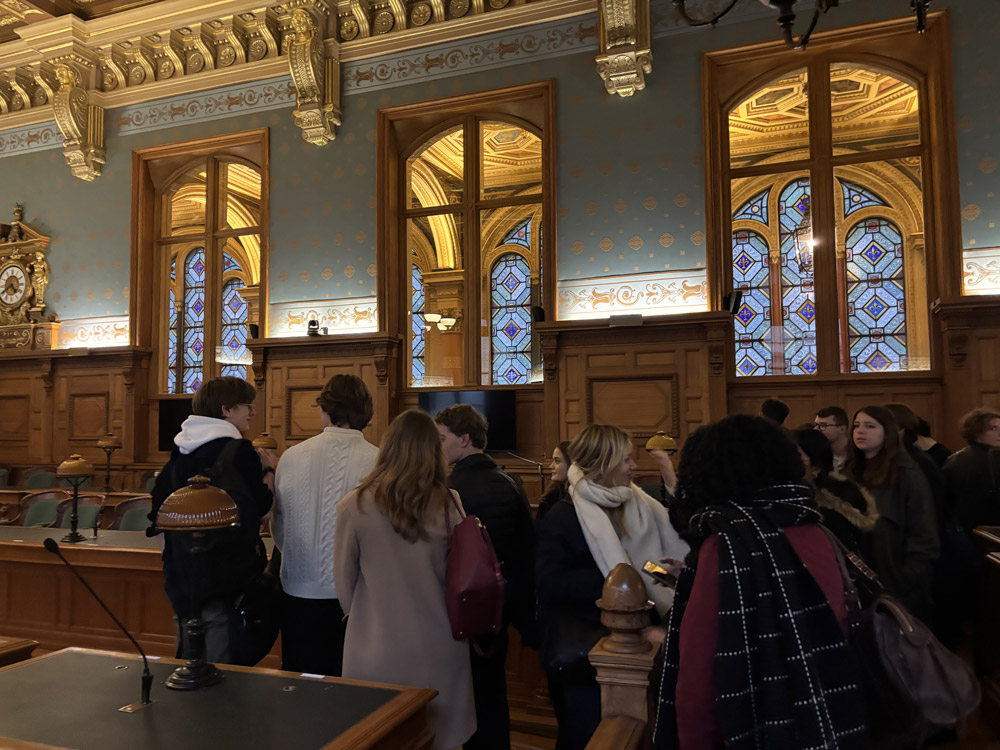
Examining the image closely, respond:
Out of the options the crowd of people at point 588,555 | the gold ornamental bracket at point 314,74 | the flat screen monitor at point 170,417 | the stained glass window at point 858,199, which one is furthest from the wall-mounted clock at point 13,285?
the stained glass window at point 858,199

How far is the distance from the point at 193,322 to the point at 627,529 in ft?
32.1

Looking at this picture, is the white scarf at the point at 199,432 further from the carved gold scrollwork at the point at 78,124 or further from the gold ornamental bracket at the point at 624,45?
the carved gold scrollwork at the point at 78,124

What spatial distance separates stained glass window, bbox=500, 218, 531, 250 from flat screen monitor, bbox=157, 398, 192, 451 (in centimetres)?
470

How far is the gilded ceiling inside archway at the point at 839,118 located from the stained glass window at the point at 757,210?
3.45 ft

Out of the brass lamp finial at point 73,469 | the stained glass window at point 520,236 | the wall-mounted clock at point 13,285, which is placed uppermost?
the stained glass window at point 520,236

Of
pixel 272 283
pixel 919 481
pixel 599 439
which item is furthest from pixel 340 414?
pixel 272 283

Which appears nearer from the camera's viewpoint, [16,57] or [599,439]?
[599,439]

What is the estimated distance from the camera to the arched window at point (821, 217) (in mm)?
7184

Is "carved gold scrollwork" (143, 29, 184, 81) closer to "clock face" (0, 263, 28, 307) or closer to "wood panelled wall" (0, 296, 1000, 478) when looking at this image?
"clock face" (0, 263, 28, 307)

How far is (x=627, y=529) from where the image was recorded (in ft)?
8.13

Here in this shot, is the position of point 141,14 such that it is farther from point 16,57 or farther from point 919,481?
point 919,481

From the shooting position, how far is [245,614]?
236cm

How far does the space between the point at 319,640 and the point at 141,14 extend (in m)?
9.01

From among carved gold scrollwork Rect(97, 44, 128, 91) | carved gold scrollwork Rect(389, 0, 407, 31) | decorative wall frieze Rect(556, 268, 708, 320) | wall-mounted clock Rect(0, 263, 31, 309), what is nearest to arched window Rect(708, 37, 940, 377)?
decorative wall frieze Rect(556, 268, 708, 320)
